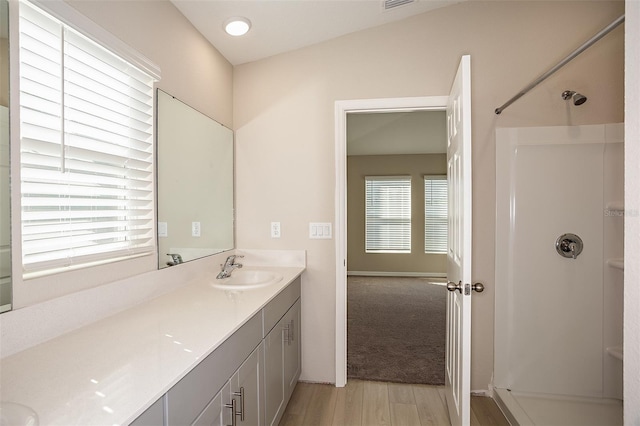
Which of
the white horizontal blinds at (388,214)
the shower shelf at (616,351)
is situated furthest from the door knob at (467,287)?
the white horizontal blinds at (388,214)

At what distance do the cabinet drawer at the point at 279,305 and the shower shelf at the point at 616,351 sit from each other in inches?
81.5

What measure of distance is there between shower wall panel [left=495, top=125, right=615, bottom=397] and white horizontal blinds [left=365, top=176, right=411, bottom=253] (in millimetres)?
4113

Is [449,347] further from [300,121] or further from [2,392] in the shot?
[2,392]

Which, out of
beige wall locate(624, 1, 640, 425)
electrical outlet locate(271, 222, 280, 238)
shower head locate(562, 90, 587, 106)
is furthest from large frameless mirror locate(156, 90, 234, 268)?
shower head locate(562, 90, 587, 106)

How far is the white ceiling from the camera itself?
5.88 ft

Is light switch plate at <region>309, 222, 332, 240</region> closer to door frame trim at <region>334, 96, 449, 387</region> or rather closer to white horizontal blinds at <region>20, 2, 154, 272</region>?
door frame trim at <region>334, 96, 449, 387</region>

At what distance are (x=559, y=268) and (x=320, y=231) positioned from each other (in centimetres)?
164

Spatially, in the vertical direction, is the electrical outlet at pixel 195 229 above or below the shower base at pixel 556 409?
above

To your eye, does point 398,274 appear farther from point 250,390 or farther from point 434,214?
point 250,390

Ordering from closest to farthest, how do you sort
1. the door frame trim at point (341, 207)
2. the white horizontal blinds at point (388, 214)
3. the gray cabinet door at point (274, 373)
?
the gray cabinet door at point (274, 373)
the door frame trim at point (341, 207)
the white horizontal blinds at point (388, 214)

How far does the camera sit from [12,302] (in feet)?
3.14

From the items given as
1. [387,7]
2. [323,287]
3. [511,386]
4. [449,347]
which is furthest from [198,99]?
[511,386]

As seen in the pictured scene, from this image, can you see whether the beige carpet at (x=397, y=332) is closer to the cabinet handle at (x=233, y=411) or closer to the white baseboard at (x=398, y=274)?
the white baseboard at (x=398, y=274)

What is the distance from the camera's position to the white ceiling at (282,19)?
179cm
